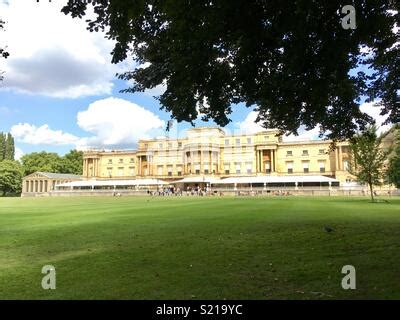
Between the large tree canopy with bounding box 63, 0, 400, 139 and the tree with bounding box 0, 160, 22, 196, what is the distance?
109 m

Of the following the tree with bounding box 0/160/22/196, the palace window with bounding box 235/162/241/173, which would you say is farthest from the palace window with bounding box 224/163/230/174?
the tree with bounding box 0/160/22/196

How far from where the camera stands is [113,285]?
7.57 meters

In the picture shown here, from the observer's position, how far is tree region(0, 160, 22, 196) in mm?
110750

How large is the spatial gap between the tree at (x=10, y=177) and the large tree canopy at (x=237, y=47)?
109429mm

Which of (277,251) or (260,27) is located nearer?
(260,27)

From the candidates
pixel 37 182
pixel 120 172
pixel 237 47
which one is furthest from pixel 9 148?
pixel 237 47

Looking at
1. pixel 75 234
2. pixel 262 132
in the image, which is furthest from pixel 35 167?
pixel 75 234

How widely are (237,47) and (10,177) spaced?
375 feet

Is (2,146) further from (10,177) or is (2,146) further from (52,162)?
(10,177)

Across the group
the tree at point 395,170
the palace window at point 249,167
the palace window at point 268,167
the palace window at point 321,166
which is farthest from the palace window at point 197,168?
the tree at point 395,170
